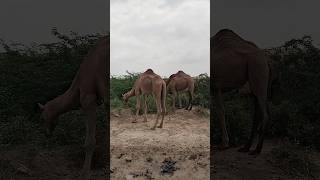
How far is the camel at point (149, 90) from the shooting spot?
705cm

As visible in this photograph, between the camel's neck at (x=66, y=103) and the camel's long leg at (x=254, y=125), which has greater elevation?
the camel's neck at (x=66, y=103)

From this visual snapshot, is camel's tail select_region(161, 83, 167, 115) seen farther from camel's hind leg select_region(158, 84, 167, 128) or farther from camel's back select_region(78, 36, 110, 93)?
camel's back select_region(78, 36, 110, 93)

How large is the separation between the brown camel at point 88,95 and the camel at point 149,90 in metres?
1.00

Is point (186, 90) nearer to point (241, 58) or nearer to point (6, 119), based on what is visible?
point (241, 58)

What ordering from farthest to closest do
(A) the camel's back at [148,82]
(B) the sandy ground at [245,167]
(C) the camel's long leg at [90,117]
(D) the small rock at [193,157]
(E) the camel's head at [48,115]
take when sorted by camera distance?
(A) the camel's back at [148,82] < (D) the small rock at [193,157] < (B) the sandy ground at [245,167] < (E) the camel's head at [48,115] < (C) the camel's long leg at [90,117]

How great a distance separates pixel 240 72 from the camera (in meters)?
6.85

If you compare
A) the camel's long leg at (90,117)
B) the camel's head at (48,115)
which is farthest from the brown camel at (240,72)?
the camel's head at (48,115)

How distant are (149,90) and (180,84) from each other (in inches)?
17.8

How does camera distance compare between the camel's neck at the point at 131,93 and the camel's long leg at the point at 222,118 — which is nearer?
the camel's long leg at the point at 222,118

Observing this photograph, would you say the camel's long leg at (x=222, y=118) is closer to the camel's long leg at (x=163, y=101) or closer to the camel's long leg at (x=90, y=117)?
the camel's long leg at (x=163, y=101)

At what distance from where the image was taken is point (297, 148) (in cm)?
721

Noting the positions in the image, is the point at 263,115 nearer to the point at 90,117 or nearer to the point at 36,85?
the point at 90,117

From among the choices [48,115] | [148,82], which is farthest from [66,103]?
[148,82]

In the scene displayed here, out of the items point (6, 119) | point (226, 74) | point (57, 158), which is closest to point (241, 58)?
point (226, 74)
